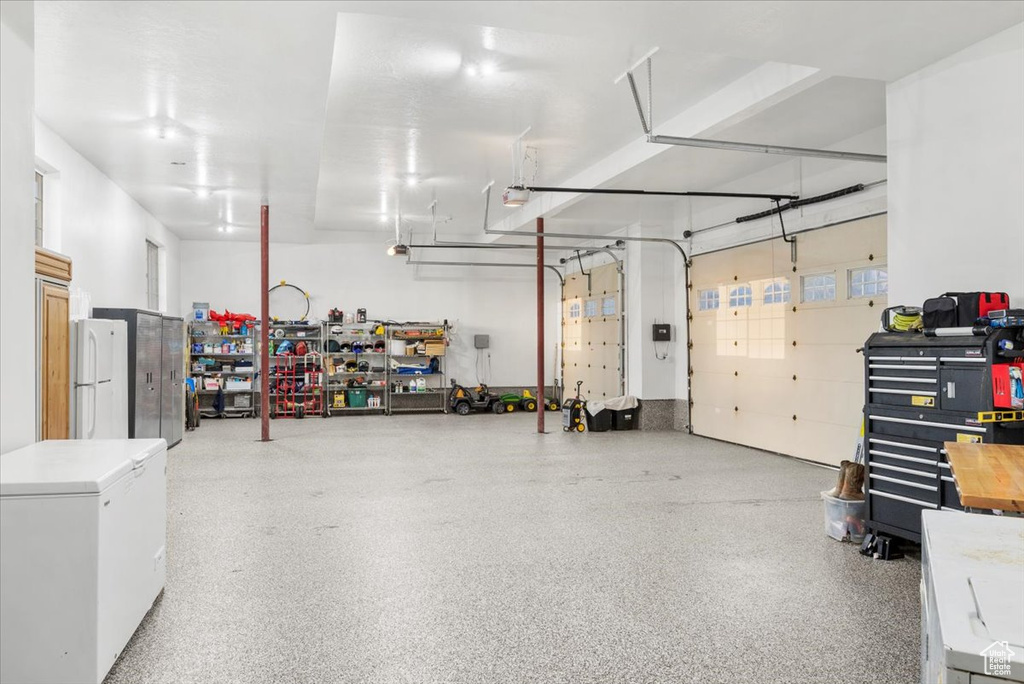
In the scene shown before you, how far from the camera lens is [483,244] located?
44.6 feet

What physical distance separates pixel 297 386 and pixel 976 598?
43.2ft

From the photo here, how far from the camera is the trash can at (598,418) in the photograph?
10844mm

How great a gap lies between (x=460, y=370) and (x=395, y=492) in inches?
333

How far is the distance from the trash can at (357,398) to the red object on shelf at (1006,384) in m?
11.6

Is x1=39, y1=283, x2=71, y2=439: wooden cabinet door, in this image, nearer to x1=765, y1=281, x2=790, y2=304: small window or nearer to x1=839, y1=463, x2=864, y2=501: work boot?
x1=839, y1=463, x2=864, y2=501: work boot

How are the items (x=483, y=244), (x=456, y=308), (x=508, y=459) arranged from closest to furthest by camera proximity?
(x=508, y=459)
(x=483, y=244)
(x=456, y=308)

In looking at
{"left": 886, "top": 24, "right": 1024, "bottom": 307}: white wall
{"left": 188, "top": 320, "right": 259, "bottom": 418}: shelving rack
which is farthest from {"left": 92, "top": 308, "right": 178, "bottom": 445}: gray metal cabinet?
{"left": 886, "top": 24, "right": 1024, "bottom": 307}: white wall

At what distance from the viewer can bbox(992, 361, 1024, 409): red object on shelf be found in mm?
3668

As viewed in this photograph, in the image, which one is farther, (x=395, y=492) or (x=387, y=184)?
(x=387, y=184)

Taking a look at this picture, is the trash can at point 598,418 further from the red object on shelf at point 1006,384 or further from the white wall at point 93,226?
the red object on shelf at point 1006,384

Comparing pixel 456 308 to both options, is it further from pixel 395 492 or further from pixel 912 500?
pixel 912 500

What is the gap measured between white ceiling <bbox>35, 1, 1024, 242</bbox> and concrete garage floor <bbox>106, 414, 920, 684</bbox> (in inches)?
131

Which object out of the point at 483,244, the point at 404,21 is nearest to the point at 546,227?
the point at 483,244

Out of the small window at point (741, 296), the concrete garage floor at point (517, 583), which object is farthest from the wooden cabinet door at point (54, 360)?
the small window at point (741, 296)
